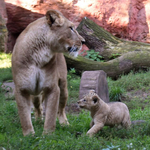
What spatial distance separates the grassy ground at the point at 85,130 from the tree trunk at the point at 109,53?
1.28 feet

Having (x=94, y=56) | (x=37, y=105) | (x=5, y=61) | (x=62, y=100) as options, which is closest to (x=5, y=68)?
(x=5, y=61)

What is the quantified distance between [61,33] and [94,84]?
2.81m

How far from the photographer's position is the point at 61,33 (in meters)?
4.16

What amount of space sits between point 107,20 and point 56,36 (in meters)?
10.7

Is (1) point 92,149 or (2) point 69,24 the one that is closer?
(1) point 92,149

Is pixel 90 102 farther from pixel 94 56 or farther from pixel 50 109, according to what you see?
pixel 94 56

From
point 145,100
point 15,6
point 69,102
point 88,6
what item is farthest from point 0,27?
point 145,100

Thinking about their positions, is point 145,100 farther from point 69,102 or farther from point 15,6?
point 15,6

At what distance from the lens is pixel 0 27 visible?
13.3m

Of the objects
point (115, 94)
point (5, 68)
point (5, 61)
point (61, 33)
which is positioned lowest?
point (5, 61)

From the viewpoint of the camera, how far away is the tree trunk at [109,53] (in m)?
9.49

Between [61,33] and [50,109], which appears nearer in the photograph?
[61,33]

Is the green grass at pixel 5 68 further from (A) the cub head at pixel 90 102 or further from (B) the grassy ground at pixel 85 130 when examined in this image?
(A) the cub head at pixel 90 102

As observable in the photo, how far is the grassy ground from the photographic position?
A: 3408 millimetres
